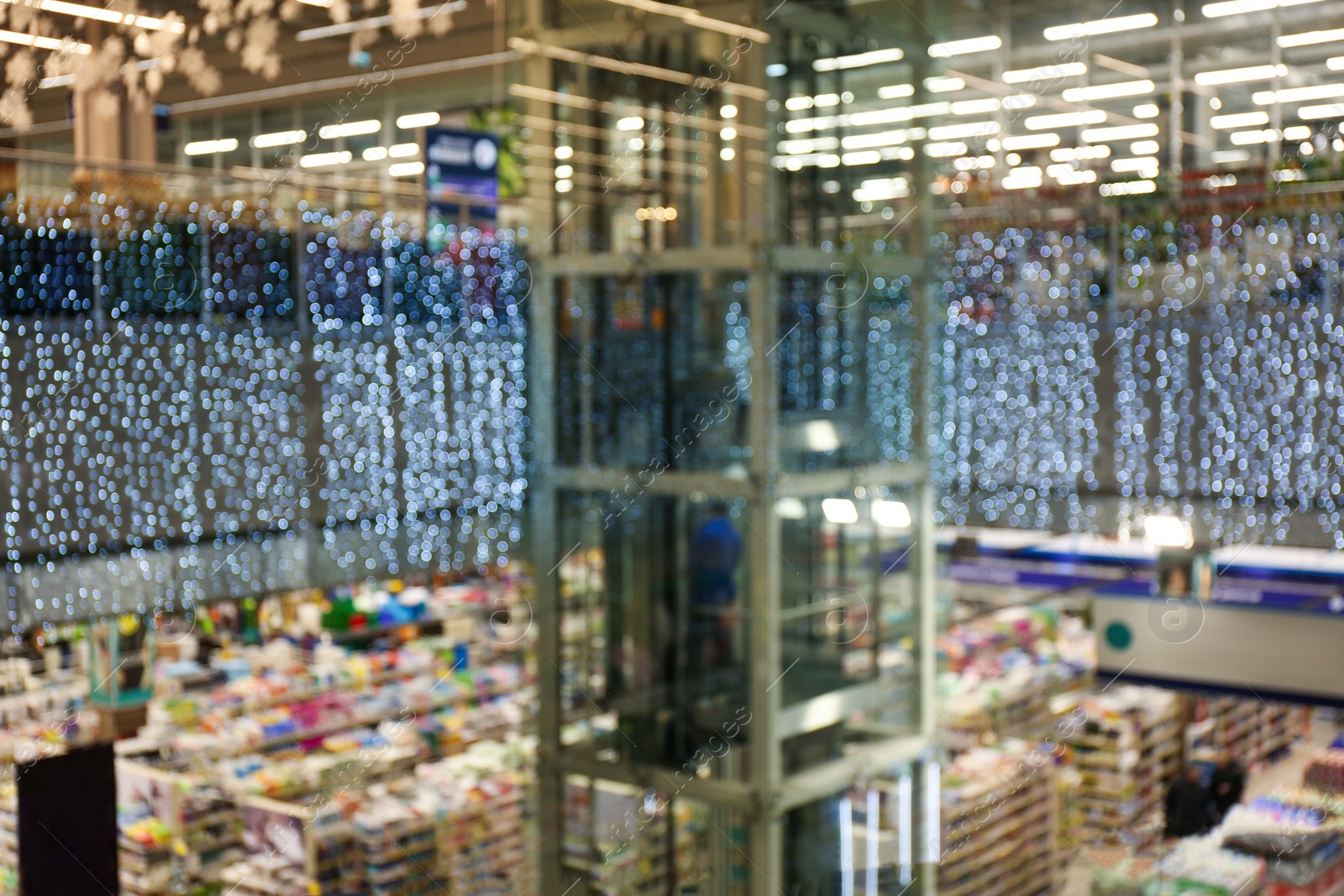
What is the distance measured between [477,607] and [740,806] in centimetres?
131

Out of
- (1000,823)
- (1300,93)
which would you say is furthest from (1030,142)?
(1000,823)

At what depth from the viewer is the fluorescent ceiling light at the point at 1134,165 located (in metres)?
2.37

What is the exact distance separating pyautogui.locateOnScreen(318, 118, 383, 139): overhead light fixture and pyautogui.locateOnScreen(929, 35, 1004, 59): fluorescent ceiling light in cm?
190

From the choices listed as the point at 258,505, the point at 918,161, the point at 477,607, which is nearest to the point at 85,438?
the point at 258,505

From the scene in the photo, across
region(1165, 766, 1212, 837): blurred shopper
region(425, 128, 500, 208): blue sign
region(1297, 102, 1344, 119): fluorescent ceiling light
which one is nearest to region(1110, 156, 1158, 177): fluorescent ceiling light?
region(1297, 102, 1344, 119): fluorescent ceiling light

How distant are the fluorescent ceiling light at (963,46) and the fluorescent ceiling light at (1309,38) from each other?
621 mm

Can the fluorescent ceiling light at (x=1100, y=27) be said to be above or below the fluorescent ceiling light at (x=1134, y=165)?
above

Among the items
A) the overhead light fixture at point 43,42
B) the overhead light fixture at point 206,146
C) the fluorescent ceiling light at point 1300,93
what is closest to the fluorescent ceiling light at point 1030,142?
the fluorescent ceiling light at point 1300,93

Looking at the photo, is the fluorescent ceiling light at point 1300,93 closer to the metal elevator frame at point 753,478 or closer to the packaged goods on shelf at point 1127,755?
the metal elevator frame at point 753,478

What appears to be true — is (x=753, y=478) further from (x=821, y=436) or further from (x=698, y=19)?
(x=698, y=19)

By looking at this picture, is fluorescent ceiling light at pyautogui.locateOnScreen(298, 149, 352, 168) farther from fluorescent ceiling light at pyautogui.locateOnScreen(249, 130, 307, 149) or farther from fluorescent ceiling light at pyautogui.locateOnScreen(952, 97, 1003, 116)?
fluorescent ceiling light at pyautogui.locateOnScreen(952, 97, 1003, 116)

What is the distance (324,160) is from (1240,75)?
110 inches

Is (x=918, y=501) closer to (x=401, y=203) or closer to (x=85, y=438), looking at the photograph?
(x=401, y=203)

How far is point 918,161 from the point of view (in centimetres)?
282
